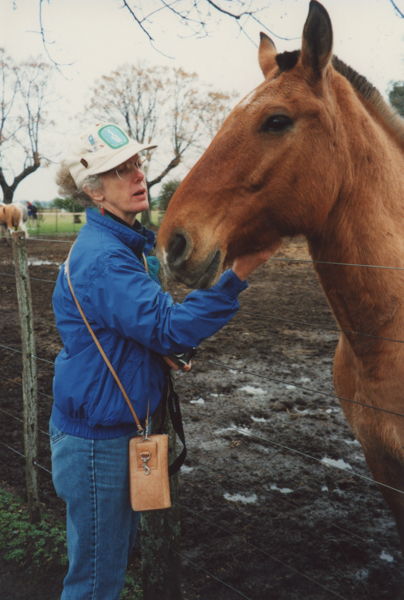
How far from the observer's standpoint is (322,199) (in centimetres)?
178

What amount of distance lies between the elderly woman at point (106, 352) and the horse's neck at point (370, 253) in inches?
13.7

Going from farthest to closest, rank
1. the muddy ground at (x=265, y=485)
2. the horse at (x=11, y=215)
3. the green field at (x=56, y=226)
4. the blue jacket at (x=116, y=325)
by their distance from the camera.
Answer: the green field at (x=56, y=226), the horse at (x=11, y=215), the muddy ground at (x=265, y=485), the blue jacket at (x=116, y=325)

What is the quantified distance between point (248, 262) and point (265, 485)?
8.09ft

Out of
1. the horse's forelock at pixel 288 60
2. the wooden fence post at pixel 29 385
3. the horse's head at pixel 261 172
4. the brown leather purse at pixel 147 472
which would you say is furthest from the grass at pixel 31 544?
the horse's forelock at pixel 288 60

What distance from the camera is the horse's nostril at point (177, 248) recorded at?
5.29 ft

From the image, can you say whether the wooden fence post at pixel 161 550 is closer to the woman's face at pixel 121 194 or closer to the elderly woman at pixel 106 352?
the elderly woman at pixel 106 352

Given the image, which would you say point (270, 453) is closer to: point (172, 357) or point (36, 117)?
point (172, 357)

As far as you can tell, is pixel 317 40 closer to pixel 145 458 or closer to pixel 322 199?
pixel 322 199

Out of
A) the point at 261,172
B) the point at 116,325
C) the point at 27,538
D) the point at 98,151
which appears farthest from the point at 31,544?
the point at 261,172

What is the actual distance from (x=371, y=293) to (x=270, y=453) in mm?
2511

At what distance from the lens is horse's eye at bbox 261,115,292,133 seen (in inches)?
66.5

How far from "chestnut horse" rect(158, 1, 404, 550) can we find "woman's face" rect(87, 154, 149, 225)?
21 cm

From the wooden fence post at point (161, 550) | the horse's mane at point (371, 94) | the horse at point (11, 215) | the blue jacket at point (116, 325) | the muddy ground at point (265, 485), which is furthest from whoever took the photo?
the horse at point (11, 215)

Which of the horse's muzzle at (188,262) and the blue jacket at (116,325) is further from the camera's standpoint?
the horse's muzzle at (188,262)
